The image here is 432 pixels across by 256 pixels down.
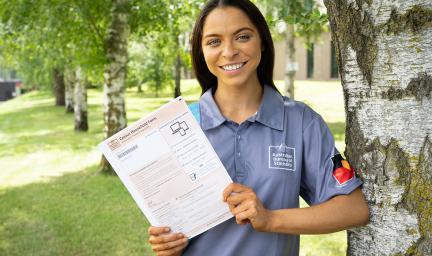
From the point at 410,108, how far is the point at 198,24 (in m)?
0.79

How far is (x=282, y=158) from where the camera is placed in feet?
5.76

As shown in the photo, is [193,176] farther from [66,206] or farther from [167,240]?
[66,206]

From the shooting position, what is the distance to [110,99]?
29.7 ft

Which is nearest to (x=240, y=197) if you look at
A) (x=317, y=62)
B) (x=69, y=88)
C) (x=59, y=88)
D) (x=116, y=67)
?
(x=116, y=67)

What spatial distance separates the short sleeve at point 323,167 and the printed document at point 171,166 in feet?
0.93

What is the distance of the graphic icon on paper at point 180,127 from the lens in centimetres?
170

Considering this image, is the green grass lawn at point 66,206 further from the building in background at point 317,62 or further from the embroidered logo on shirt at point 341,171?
the building in background at point 317,62

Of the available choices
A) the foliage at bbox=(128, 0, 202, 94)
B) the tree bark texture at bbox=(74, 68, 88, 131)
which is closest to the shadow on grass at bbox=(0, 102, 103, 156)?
the tree bark texture at bbox=(74, 68, 88, 131)

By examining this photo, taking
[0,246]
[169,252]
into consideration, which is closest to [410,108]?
[169,252]

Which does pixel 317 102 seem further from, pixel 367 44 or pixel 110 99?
pixel 367 44

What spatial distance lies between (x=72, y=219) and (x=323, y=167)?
237 inches

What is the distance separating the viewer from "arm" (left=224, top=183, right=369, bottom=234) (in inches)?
64.4

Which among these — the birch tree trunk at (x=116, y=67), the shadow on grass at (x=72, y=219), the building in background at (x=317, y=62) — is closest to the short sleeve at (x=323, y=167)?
the shadow on grass at (x=72, y=219)

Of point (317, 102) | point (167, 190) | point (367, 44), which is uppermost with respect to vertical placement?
point (367, 44)
